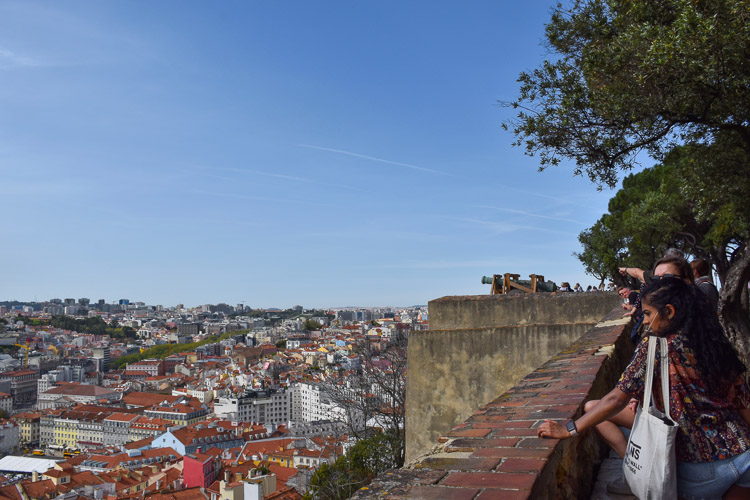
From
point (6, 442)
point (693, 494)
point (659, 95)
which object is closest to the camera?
point (693, 494)

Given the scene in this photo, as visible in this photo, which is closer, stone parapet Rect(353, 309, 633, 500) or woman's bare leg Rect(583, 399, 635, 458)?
stone parapet Rect(353, 309, 633, 500)

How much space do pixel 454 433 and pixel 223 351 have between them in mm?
139603

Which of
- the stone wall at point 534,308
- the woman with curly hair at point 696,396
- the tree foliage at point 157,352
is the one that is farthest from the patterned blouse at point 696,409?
the tree foliage at point 157,352

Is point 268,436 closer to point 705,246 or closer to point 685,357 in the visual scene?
point 705,246

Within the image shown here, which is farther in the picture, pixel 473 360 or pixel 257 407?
pixel 257 407

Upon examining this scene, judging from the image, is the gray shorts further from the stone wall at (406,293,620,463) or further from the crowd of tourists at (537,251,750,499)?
the stone wall at (406,293,620,463)

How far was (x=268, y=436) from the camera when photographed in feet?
189

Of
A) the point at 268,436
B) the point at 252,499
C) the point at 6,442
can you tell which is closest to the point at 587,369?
the point at 252,499

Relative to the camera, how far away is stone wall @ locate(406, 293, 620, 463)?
20.6ft

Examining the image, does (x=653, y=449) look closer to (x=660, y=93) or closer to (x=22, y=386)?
(x=660, y=93)

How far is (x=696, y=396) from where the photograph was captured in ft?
6.43

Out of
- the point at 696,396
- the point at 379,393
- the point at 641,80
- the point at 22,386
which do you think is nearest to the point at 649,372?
the point at 696,396

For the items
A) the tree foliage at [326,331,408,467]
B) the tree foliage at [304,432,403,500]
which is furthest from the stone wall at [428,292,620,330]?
the tree foliage at [304,432,403,500]

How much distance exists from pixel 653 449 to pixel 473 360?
4.74m
